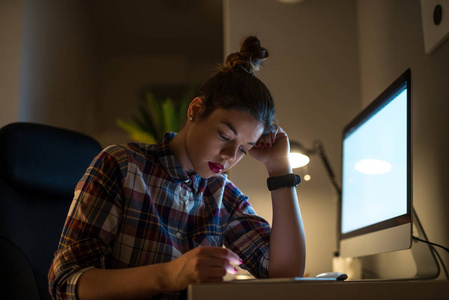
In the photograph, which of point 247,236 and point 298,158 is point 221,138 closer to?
point 247,236

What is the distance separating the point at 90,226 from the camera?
895mm

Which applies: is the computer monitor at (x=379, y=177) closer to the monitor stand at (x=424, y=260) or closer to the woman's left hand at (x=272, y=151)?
the monitor stand at (x=424, y=260)

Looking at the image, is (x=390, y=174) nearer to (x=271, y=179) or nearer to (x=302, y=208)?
(x=271, y=179)

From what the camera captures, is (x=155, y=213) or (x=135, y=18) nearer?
(x=155, y=213)

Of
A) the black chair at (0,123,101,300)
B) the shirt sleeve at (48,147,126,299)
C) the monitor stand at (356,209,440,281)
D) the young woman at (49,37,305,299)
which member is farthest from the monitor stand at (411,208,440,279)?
the black chair at (0,123,101,300)

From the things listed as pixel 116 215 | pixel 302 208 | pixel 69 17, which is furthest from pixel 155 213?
pixel 69 17

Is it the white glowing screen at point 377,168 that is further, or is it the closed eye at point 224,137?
the white glowing screen at point 377,168

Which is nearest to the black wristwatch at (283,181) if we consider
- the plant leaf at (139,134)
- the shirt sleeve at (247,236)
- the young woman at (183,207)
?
the young woman at (183,207)

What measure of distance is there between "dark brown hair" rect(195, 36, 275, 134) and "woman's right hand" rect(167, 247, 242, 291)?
15.5 inches

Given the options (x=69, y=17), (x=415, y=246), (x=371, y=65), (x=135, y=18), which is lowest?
(x=415, y=246)

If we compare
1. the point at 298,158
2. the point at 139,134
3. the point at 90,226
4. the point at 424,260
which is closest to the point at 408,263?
the point at 424,260

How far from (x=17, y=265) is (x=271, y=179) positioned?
71 cm

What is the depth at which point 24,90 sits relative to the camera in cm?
249

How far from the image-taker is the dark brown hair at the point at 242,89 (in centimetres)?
103
